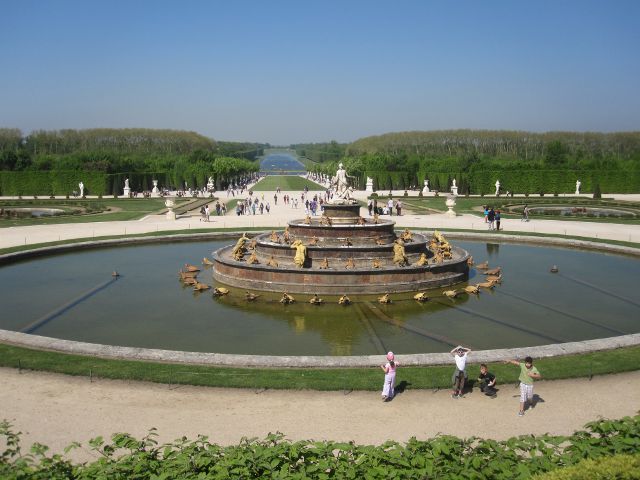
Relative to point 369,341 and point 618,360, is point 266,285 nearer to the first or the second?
point 369,341

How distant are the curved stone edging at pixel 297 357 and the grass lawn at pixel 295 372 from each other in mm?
172

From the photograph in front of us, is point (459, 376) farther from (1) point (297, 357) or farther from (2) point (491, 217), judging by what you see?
(2) point (491, 217)

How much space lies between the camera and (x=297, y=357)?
13.3m

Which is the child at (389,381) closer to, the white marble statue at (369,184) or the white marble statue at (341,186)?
the white marble statue at (341,186)

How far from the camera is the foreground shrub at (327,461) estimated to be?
22.3 ft

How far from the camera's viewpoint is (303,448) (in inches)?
296

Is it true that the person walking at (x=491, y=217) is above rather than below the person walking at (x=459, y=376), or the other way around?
above

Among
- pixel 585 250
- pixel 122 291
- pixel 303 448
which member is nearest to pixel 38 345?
pixel 122 291

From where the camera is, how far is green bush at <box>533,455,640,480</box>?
21.0 feet

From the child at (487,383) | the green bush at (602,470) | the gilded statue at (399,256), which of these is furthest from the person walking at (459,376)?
A: the gilded statue at (399,256)

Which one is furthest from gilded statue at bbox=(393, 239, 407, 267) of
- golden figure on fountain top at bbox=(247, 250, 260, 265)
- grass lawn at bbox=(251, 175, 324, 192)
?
grass lawn at bbox=(251, 175, 324, 192)

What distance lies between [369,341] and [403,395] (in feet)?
13.5

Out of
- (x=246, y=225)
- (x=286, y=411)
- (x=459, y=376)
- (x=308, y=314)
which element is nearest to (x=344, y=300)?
(x=308, y=314)

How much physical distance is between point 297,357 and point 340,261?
948cm
